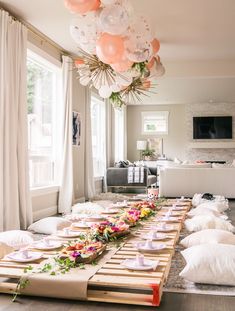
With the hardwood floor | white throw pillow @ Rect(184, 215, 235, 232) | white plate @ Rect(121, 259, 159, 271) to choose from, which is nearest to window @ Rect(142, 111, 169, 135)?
white throw pillow @ Rect(184, 215, 235, 232)

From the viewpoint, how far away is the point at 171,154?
14133 millimetres

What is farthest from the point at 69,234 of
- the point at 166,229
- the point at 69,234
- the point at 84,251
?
the point at 166,229

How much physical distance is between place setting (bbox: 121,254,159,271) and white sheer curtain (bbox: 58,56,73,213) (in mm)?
4388

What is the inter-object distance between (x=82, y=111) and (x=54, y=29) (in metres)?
2.43

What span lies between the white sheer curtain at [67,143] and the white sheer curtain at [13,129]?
1.59 m

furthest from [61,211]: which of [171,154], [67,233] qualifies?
[171,154]

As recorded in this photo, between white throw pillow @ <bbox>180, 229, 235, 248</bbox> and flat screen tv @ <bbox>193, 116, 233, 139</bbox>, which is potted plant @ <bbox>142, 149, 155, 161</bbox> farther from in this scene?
white throw pillow @ <bbox>180, 229, 235, 248</bbox>

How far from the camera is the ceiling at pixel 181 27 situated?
16.6ft

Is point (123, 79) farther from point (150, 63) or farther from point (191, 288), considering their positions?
point (191, 288)

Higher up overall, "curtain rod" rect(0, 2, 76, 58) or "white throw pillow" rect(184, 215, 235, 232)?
"curtain rod" rect(0, 2, 76, 58)

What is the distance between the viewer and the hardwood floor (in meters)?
2.33

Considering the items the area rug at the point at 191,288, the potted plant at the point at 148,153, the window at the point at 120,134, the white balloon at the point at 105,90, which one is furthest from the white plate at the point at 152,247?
the potted plant at the point at 148,153

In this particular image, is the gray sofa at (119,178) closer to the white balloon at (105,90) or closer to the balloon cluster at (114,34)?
the white balloon at (105,90)

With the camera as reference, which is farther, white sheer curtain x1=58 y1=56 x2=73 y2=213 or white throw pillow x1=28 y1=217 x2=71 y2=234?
white sheer curtain x1=58 y1=56 x2=73 y2=213
